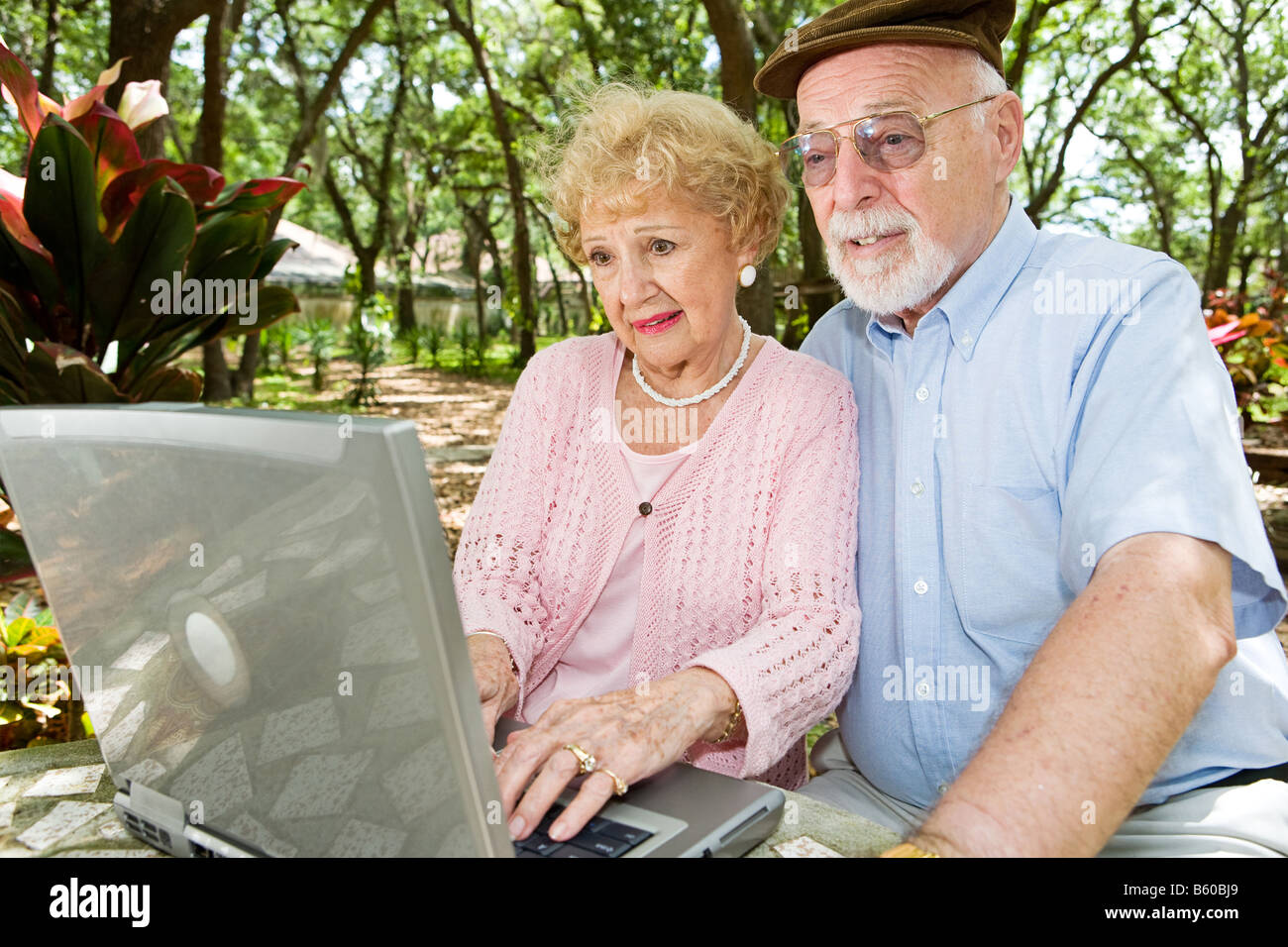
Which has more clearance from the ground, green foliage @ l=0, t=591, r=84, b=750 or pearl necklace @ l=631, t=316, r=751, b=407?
pearl necklace @ l=631, t=316, r=751, b=407

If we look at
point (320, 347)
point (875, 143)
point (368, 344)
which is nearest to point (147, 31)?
point (875, 143)

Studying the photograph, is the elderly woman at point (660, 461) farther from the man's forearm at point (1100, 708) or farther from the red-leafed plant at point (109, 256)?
the red-leafed plant at point (109, 256)

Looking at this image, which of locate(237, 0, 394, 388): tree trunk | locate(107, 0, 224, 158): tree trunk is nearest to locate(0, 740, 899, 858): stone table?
locate(107, 0, 224, 158): tree trunk

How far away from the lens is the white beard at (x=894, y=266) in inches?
76.9

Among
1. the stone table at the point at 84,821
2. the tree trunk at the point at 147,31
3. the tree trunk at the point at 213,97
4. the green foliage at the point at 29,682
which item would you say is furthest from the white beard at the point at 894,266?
the tree trunk at the point at 213,97

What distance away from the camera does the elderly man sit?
4.06ft

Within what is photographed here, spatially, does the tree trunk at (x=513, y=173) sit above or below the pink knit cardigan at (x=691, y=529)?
above

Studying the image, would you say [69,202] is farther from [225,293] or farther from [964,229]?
[964,229]

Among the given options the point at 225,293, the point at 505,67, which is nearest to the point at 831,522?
the point at 225,293

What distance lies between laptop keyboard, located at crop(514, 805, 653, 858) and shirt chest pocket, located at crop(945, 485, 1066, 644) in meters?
0.88

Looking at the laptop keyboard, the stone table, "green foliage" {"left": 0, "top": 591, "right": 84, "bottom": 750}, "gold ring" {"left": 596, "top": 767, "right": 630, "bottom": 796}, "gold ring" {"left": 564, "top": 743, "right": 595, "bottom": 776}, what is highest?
"gold ring" {"left": 564, "top": 743, "right": 595, "bottom": 776}

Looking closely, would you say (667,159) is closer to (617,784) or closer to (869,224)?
(869,224)

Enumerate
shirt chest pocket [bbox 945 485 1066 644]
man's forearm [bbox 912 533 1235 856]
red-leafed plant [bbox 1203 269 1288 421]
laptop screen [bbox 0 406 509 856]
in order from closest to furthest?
laptop screen [bbox 0 406 509 856] → man's forearm [bbox 912 533 1235 856] → shirt chest pocket [bbox 945 485 1066 644] → red-leafed plant [bbox 1203 269 1288 421]

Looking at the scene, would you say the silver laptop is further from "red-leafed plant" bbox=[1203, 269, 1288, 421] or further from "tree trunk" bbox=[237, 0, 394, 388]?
"tree trunk" bbox=[237, 0, 394, 388]
